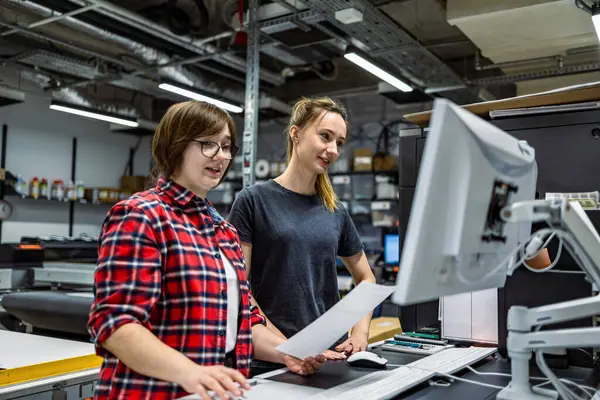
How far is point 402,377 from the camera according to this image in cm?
114

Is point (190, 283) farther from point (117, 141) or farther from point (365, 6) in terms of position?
point (117, 141)

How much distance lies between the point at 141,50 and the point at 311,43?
1.76 metres

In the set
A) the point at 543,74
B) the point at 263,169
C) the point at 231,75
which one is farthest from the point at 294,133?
the point at 263,169

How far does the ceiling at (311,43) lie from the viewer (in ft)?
12.9

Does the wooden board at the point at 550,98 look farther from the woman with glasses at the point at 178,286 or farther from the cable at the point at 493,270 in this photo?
the woman with glasses at the point at 178,286

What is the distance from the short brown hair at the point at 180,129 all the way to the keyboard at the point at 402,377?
1.77 ft

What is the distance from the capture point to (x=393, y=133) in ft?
22.0

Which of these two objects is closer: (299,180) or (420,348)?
(420,348)

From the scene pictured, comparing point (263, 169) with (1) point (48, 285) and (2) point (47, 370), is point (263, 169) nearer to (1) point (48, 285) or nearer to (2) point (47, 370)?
(1) point (48, 285)

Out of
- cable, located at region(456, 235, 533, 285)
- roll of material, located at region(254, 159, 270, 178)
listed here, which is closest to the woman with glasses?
cable, located at region(456, 235, 533, 285)

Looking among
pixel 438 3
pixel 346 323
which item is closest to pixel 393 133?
pixel 438 3

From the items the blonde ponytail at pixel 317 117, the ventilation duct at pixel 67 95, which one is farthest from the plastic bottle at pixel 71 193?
the blonde ponytail at pixel 317 117

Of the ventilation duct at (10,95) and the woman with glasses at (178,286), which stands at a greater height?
the ventilation duct at (10,95)

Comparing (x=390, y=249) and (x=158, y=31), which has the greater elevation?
(x=158, y=31)
